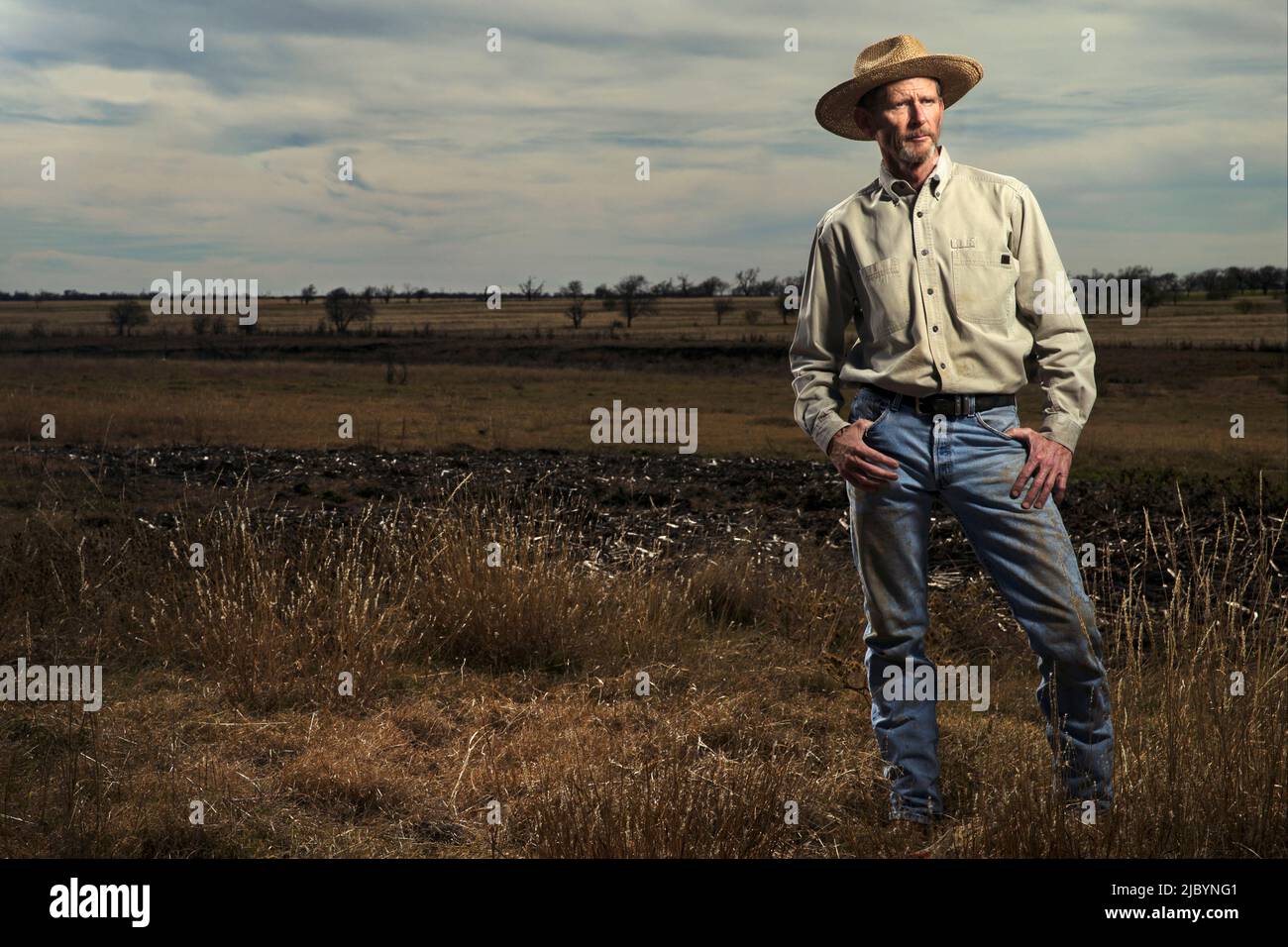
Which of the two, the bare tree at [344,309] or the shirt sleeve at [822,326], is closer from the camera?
the shirt sleeve at [822,326]

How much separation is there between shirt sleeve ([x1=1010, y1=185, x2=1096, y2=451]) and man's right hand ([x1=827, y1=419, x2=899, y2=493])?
1.50ft

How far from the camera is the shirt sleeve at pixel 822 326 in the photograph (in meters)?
3.43

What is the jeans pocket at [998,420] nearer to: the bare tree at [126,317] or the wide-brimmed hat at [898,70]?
the wide-brimmed hat at [898,70]

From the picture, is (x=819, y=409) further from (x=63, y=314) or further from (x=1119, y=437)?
(x=63, y=314)

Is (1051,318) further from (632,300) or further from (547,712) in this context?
(632,300)

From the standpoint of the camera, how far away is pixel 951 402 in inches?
125

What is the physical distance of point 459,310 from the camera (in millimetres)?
100750

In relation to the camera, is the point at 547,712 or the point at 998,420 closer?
the point at 998,420

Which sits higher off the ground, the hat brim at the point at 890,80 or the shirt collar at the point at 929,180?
the hat brim at the point at 890,80

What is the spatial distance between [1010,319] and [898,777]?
1353 mm

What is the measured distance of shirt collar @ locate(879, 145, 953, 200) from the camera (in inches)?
129

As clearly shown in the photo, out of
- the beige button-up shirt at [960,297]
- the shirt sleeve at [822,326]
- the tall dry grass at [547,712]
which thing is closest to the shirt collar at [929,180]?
the beige button-up shirt at [960,297]

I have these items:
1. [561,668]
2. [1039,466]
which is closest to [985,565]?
[1039,466]

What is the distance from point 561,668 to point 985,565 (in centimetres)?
279
